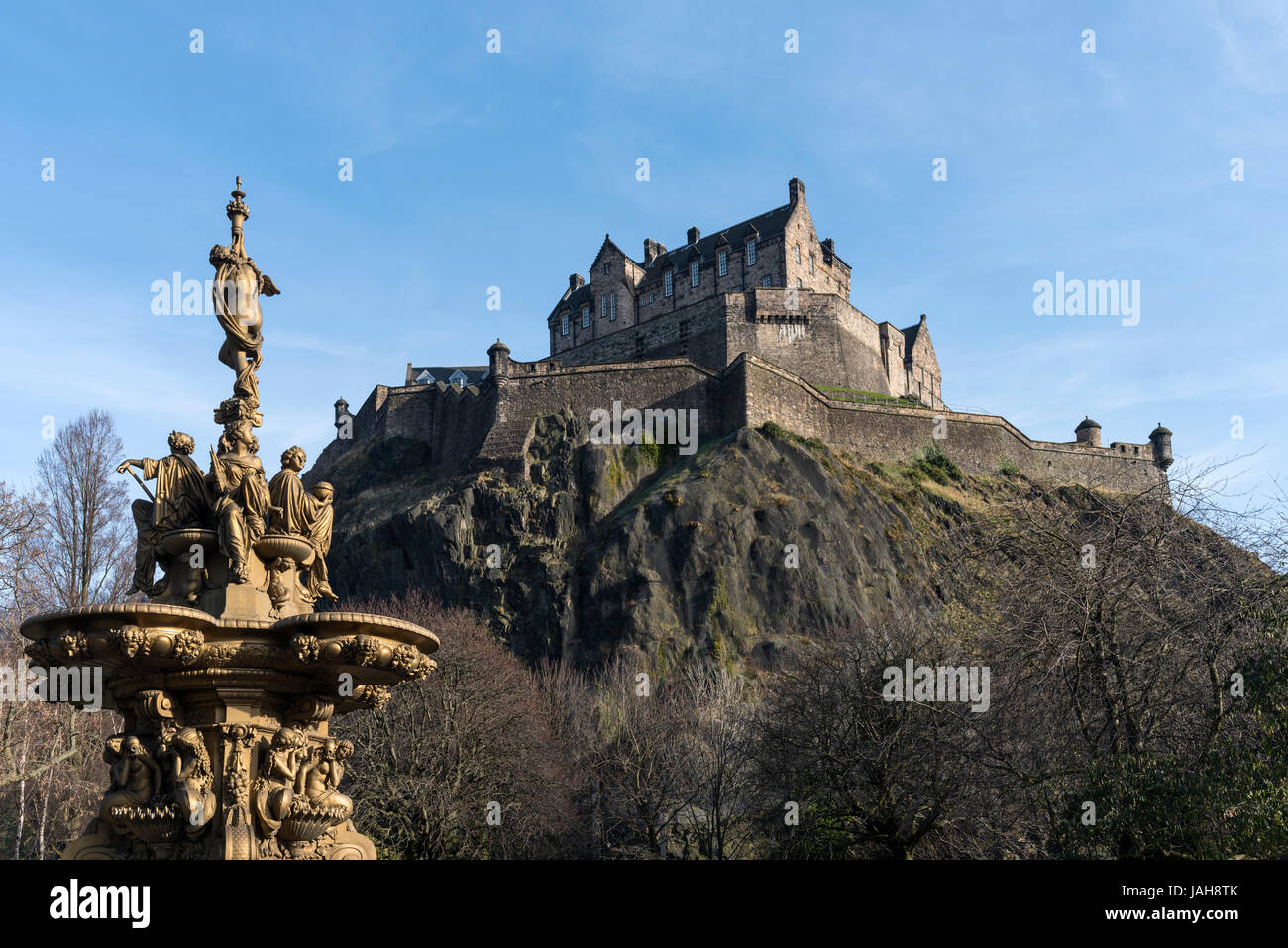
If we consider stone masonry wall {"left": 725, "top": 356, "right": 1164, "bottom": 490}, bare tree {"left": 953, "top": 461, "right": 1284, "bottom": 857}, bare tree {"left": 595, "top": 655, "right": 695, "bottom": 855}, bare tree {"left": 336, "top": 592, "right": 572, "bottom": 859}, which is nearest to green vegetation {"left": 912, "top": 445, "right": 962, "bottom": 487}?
stone masonry wall {"left": 725, "top": 356, "right": 1164, "bottom": 490}

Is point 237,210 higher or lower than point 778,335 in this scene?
lower

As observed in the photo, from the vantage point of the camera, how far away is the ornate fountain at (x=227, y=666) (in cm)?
941

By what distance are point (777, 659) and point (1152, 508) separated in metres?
33.0

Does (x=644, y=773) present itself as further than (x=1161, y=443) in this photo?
No

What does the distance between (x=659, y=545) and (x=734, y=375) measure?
1351 cm

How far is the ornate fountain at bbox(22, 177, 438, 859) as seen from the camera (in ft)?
30.9

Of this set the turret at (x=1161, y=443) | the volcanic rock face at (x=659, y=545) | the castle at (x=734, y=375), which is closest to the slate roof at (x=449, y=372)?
the castle at (x=734, y=375)

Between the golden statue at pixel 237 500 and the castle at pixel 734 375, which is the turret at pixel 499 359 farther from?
the golden statue at pixel 237 500

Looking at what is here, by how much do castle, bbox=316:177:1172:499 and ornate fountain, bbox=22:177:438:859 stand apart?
48.7 metres

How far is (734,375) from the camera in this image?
63.4 metres

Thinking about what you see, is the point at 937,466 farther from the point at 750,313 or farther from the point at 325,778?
the point at 325,778

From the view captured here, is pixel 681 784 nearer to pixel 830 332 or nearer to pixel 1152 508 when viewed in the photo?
pixel 1152 508

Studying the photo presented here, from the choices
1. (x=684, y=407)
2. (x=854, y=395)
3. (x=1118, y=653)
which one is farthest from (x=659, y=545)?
(x=1118, y=653)

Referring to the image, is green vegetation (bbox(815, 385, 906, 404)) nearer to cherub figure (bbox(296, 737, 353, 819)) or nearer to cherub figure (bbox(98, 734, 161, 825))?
cherub figure (bbox(296, 737, 353, 819))
